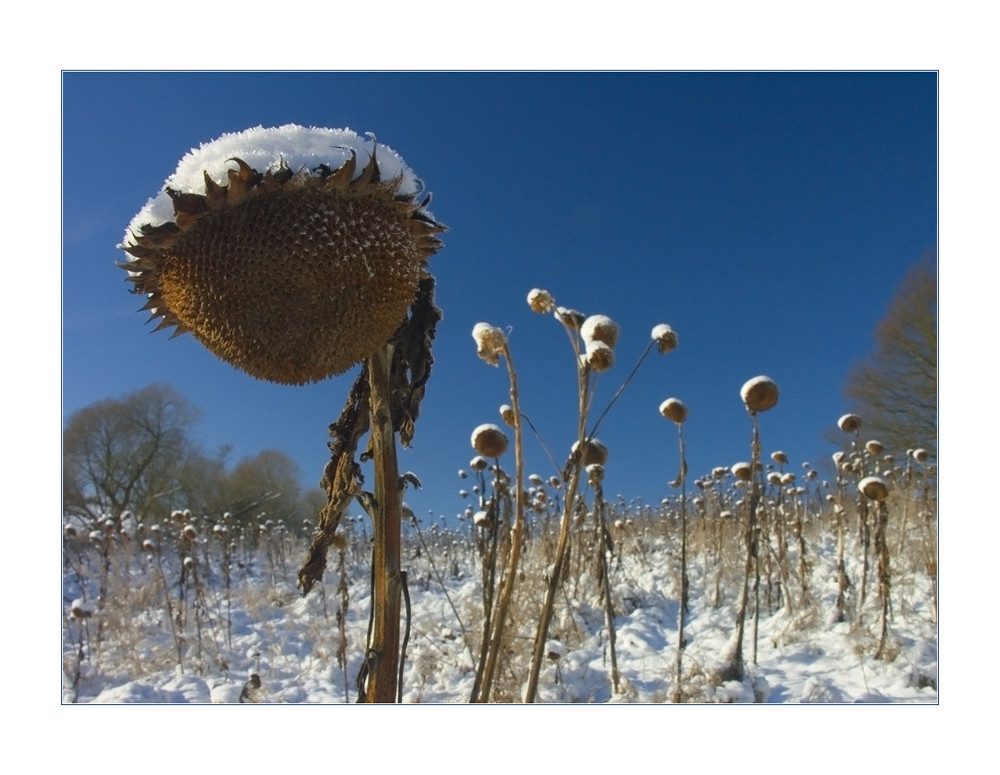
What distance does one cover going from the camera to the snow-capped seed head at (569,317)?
2.16 meters

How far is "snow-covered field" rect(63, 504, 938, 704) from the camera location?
3793 millimetres

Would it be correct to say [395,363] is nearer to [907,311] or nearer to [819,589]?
[819,589]

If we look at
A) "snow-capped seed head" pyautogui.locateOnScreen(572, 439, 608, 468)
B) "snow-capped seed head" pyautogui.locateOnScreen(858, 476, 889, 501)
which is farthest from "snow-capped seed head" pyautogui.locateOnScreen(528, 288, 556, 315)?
"snow-capped seed head" pyautogui.locateOnScreen(858, 476, 889, 501)

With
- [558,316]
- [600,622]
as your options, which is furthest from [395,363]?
[600,622]

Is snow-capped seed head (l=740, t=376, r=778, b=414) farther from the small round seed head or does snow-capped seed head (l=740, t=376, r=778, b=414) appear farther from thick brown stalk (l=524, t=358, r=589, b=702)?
thick brown stalk (l=524, t=358, r=589, b=702)

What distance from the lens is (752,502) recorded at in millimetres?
3598

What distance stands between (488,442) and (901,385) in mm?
7729

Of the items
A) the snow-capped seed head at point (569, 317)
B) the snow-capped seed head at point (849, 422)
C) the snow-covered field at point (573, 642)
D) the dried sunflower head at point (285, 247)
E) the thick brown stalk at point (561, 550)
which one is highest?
the snow-capped seed head at point (569, 317)

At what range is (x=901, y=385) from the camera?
27.3 ft

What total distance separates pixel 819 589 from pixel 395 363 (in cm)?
608

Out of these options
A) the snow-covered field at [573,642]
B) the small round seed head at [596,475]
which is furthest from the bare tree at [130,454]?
the small round seed head at [596,475]

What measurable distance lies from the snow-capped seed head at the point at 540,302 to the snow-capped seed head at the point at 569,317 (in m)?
0.14

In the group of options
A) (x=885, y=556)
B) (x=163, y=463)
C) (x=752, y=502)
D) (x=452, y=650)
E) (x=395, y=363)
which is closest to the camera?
(x=395, y=363)

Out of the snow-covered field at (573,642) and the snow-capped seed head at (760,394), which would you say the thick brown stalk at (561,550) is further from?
the snow-capped seed head at (760,394)
